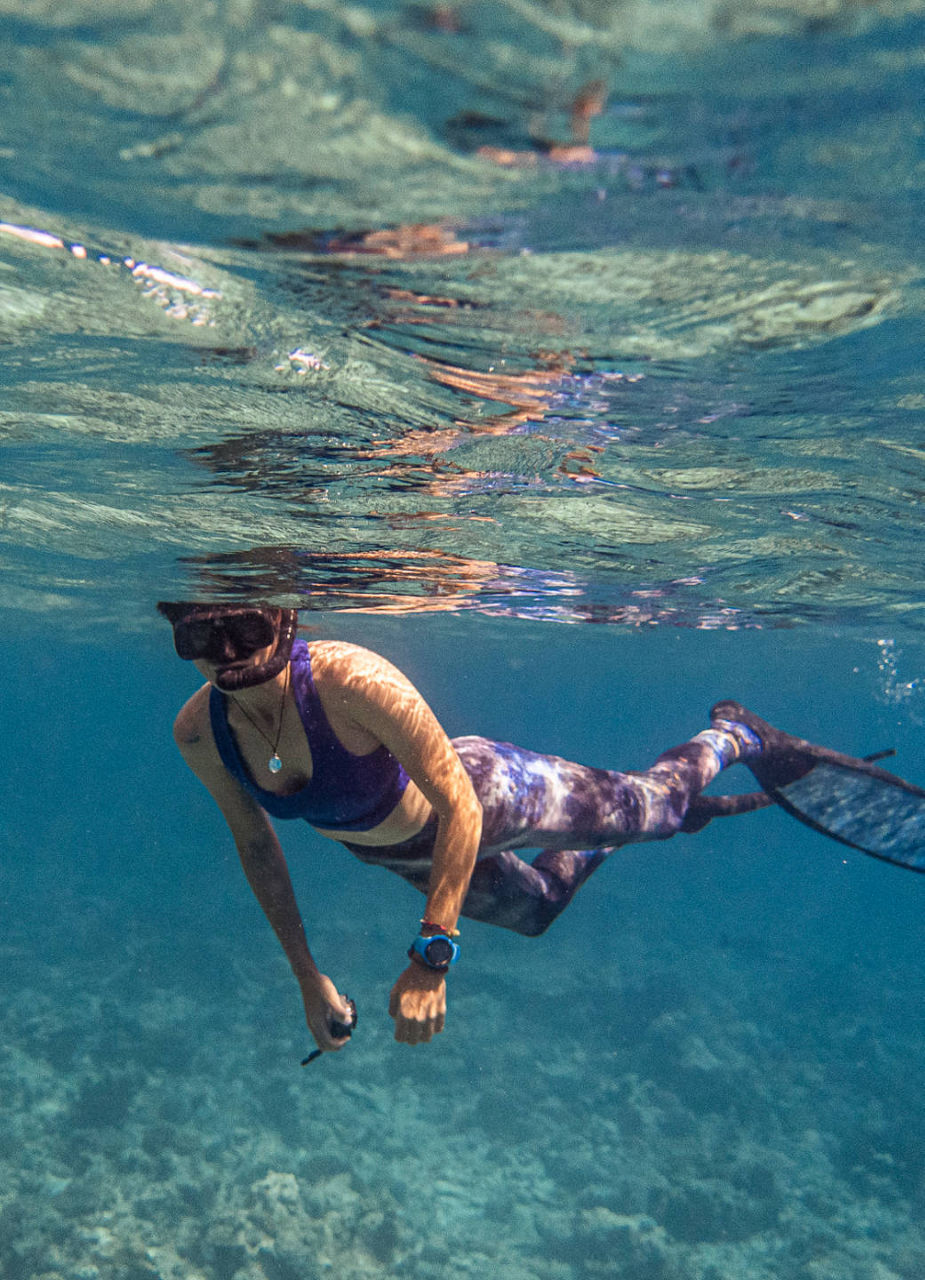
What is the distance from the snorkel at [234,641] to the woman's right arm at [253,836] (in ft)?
1.95

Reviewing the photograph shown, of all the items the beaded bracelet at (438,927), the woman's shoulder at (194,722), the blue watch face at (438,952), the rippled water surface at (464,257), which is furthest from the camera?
the woman's shoulder at (194,722)

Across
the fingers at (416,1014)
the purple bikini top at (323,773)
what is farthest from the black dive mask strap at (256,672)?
the fingers at (416,1014)

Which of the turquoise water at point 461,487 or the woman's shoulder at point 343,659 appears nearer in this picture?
the turquoise water at point 461,487

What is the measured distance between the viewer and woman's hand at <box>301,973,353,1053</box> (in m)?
5.22

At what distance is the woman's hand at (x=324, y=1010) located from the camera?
522cm

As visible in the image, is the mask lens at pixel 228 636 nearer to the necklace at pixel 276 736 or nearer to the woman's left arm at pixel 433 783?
the necklace at pixel 276 736

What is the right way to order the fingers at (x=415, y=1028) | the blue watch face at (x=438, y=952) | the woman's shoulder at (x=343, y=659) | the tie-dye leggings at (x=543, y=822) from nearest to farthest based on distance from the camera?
the fingers at (x=415, y=1028), the blue watch face at (x=438, y=952), the woman's shoulder at (x=343, y=659), the tie-dye leggings at (x=543, y=822)

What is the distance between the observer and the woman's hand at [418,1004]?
13.7 feet

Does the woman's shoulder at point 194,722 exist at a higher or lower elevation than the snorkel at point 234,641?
lower

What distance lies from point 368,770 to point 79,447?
5061 mm

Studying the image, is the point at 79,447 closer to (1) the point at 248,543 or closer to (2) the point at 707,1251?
(1) the point at 248,543

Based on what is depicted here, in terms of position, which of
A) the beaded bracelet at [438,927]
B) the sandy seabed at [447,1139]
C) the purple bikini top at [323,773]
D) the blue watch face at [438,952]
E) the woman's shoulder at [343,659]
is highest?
the woman's shoulder at [343,659]

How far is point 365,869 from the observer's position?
3641cm

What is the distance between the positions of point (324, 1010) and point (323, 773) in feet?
5.27
